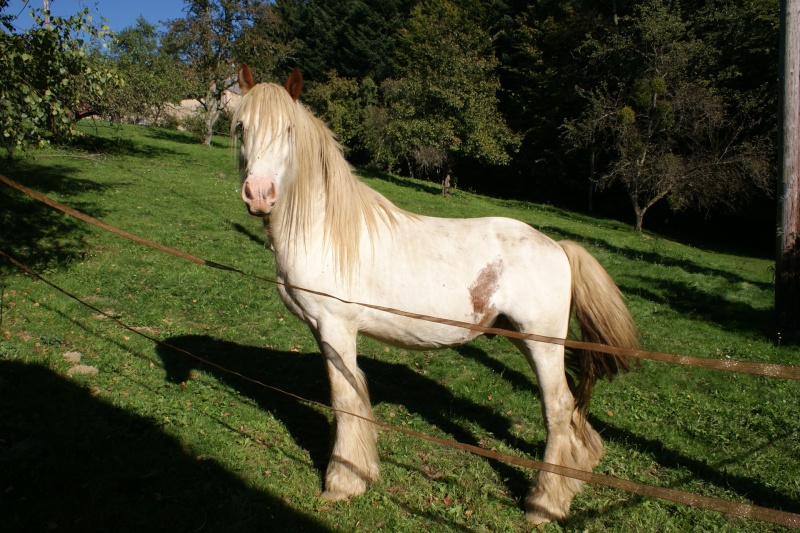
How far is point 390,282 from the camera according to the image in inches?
138

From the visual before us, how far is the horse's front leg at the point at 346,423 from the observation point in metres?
3.51

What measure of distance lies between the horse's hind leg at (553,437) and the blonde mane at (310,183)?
4.95 ft

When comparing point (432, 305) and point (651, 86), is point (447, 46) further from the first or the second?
point (432, 305)

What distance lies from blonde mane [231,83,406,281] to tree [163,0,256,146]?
2461 centimetres

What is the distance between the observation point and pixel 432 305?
3.51 metres

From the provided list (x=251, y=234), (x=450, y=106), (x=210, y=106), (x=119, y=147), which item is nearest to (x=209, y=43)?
(x=210, y=106)

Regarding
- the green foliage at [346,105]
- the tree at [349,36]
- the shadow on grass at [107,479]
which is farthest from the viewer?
the tree at [349,36]

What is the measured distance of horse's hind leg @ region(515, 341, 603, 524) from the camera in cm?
347

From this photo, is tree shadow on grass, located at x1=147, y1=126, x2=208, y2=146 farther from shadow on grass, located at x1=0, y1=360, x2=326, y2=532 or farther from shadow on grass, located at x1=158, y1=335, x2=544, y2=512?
shadow on grass, located at x1=0, y1=360, x2=326, y2=532

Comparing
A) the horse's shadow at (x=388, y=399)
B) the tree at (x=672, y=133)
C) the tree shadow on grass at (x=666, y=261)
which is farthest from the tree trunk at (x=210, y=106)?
the horse's shadow at (x=388, y=399)

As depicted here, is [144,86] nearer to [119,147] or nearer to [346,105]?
[119,147]

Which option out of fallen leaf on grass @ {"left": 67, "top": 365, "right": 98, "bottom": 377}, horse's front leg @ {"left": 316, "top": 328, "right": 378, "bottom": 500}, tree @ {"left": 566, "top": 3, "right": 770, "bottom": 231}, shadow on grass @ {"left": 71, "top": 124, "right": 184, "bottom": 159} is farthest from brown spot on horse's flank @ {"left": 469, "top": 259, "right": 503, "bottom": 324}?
shadow on grass @ {"left": 71, "top": 124, "right": 184, "bottom": 159}

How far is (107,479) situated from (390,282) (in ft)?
7.91

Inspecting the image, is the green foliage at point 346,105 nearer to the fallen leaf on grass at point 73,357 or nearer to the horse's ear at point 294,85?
the fallen leaf on grass at point 73,357
